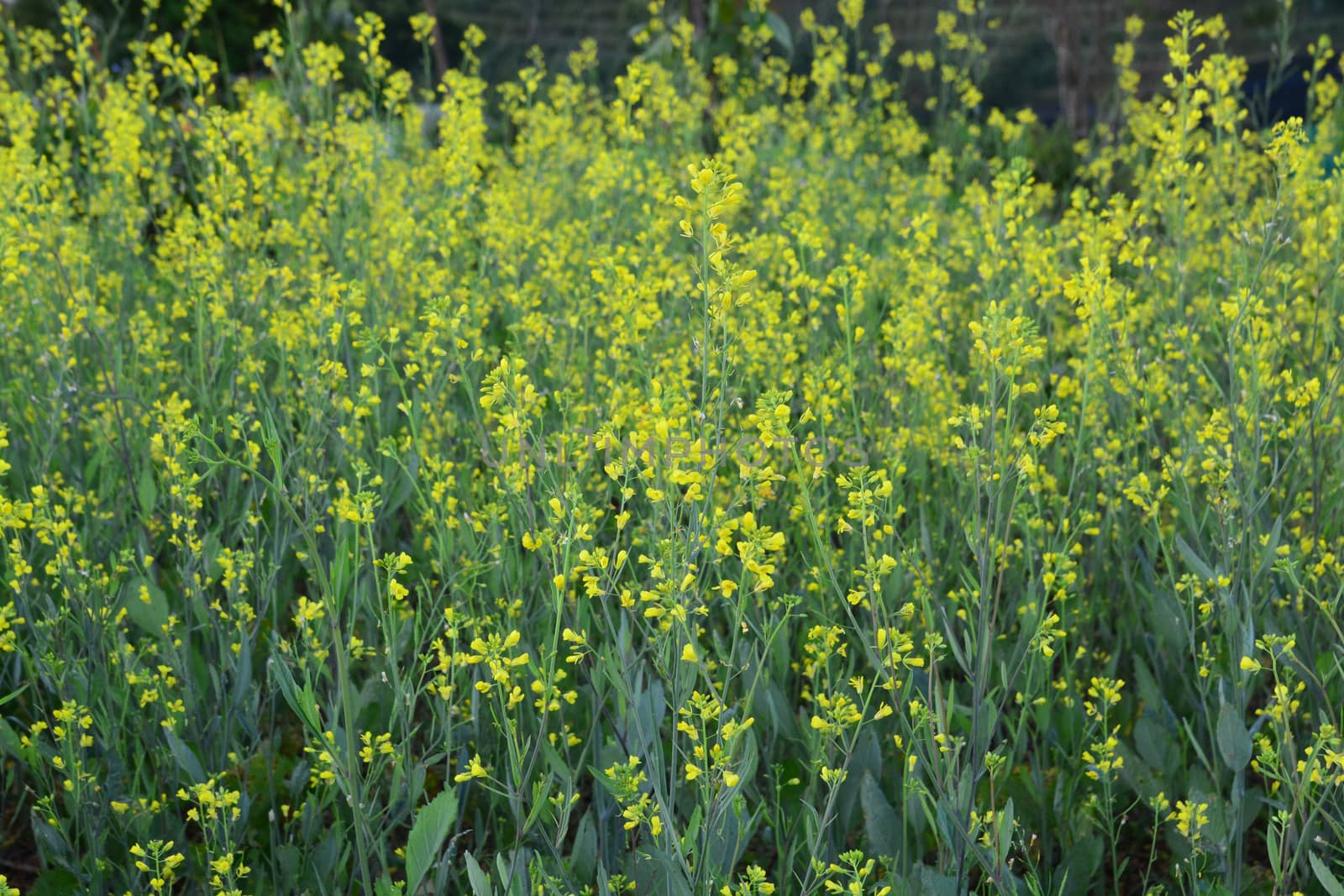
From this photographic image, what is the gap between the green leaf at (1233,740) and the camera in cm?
188

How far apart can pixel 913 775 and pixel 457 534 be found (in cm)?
101

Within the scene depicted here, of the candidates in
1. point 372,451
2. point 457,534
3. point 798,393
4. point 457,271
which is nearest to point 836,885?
point 457,534

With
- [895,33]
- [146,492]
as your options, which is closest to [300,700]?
[146,492]

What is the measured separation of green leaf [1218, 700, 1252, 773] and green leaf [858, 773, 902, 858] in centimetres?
51

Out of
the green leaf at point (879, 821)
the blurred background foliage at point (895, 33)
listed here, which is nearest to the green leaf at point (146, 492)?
the green leaf at point (879, 821)

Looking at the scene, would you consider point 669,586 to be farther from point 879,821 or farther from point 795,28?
point 795,28

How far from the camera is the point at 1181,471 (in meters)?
2.13

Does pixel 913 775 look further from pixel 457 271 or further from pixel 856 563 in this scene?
pixel 457 271

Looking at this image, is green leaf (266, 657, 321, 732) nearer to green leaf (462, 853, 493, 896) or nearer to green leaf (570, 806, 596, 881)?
green leaf (462, 853, 493, 896)

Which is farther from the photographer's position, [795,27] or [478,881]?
[795,27]

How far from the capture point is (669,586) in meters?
1.45

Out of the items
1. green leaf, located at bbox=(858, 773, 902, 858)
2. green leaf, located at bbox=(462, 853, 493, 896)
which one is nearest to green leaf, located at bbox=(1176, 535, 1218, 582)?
green leaf, located at bbox=(858, 773, 902, 858)

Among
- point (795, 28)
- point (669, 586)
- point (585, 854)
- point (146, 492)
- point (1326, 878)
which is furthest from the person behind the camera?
point (795, 28)

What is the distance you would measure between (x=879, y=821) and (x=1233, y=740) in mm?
555
